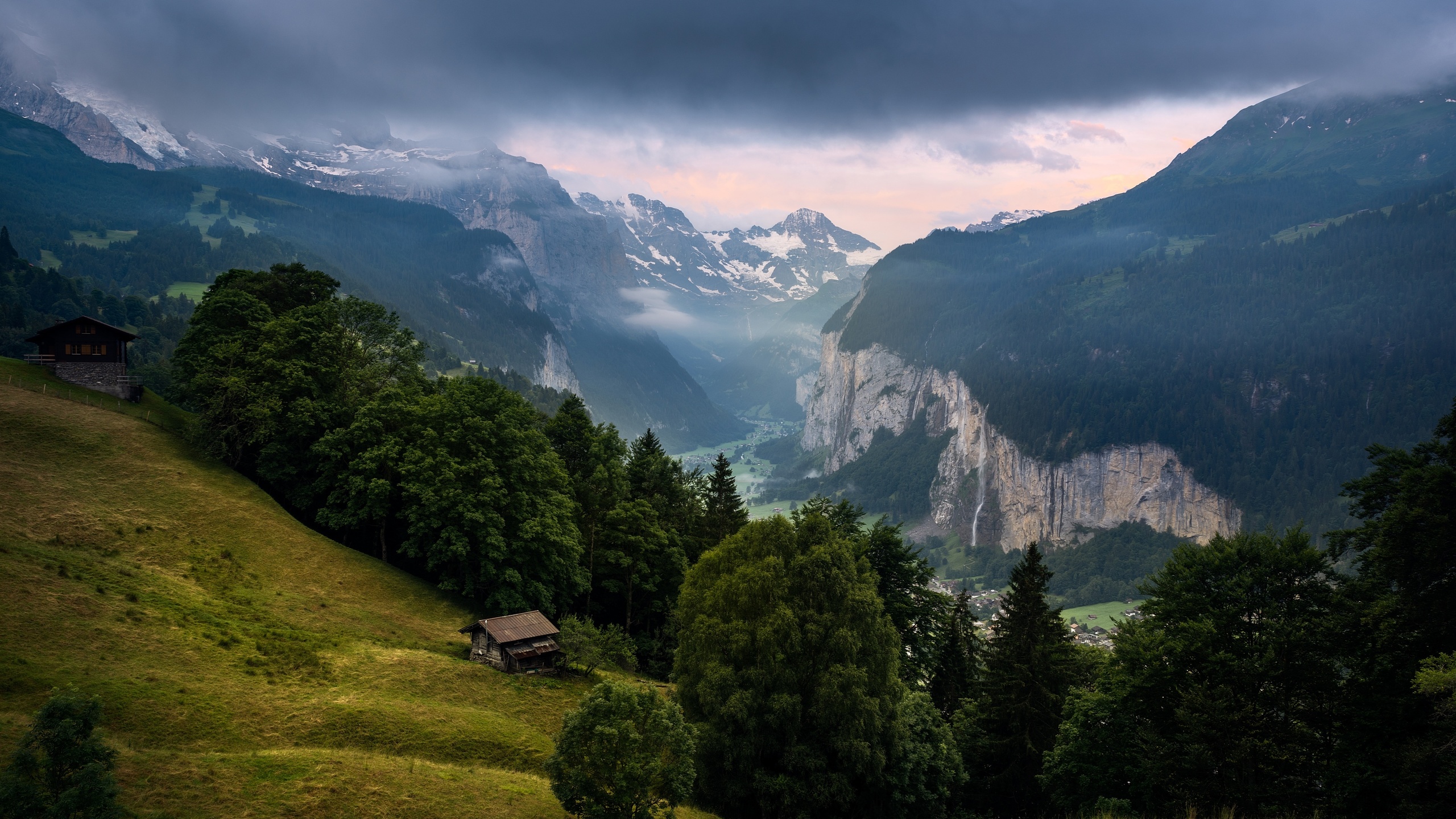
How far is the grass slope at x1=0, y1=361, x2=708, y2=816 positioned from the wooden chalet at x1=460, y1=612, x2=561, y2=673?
135 centimetres

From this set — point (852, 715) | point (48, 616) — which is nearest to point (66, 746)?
point (48, 616)

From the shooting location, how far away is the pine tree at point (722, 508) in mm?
64625

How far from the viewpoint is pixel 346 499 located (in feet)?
177

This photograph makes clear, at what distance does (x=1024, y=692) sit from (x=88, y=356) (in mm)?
68730

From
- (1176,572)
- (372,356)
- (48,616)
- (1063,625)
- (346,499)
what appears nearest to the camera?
(48,616)

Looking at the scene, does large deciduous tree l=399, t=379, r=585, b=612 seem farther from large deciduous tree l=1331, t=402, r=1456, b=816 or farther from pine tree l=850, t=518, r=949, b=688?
large deciduous tree l=1331, t=402, r=1456, b=816

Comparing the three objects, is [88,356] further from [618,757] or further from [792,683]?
[792,683]

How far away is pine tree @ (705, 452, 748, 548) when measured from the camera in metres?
64.6

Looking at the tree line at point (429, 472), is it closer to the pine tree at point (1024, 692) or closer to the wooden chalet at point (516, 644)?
the wooden chalet at point (516, 644)

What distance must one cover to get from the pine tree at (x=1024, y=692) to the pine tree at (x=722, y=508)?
24.8 m

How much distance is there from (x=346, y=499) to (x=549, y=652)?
71.4ft

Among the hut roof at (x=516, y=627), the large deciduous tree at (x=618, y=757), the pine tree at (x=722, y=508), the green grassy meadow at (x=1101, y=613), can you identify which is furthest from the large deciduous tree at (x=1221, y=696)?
the green grassy meadow at (x=1101, y=613)

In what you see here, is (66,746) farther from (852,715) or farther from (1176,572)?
(1176,572)

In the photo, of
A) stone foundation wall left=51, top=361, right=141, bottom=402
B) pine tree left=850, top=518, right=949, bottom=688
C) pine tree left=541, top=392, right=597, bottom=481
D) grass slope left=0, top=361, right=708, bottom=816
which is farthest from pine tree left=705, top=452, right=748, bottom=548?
stone foundation wall left=51, top=361, right=141, bottom=402
